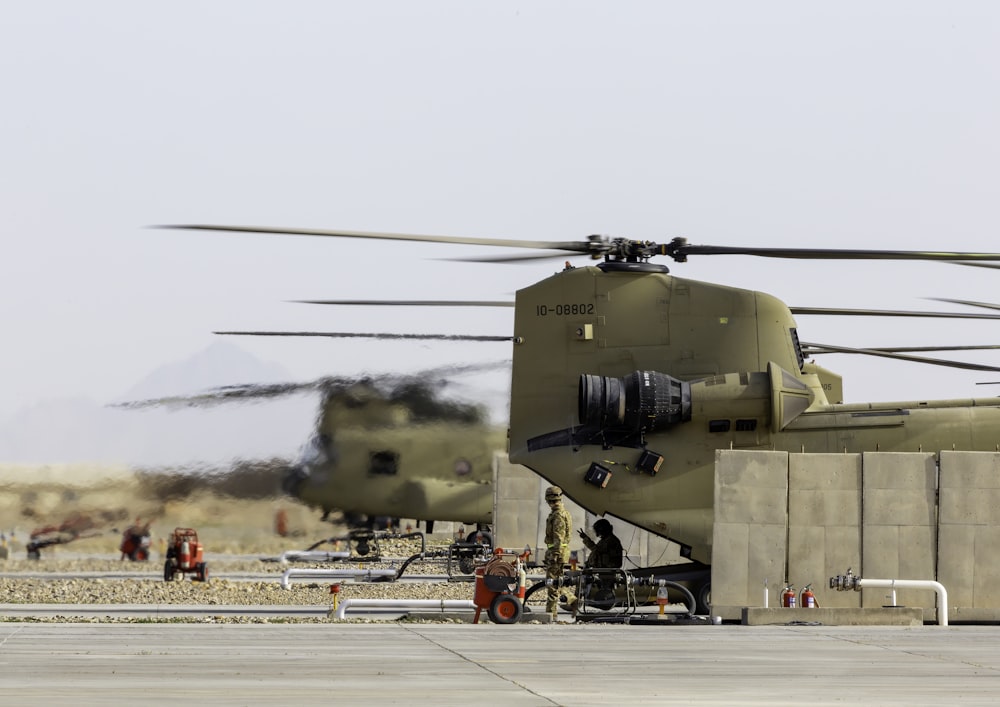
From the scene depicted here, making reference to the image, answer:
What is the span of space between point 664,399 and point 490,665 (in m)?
8.89

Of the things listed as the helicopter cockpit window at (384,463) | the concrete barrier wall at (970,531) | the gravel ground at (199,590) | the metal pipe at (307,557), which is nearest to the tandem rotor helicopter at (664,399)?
the concrete barrier wall at (970,531)

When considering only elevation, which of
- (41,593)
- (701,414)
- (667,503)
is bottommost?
(41,593)

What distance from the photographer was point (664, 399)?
20062 millimetres

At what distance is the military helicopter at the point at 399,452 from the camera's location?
3169cm

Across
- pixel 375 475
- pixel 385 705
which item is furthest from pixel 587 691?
pixel 375 475

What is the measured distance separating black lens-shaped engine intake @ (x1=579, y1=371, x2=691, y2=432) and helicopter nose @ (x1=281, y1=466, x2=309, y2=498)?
8506 millimetres

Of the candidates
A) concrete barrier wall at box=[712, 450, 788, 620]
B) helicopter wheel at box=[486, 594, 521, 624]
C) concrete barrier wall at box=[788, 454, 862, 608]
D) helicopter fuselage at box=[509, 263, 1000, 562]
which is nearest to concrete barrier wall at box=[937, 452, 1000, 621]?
concrete barrier wall at box=[788, 454, 862, 608]

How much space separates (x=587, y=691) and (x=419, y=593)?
15.2 meters

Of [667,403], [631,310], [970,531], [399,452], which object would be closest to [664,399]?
[667,403]

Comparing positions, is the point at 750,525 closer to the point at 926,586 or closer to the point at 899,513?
the point at 899,513

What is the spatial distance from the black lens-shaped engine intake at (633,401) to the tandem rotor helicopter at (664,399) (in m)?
0.02

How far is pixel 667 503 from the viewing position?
66.6 feet

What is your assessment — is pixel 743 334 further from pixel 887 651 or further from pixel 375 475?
pixel 375 475

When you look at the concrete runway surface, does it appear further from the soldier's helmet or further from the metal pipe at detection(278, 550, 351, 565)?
the metal pipe at detection(278, 550, 351, 565)
